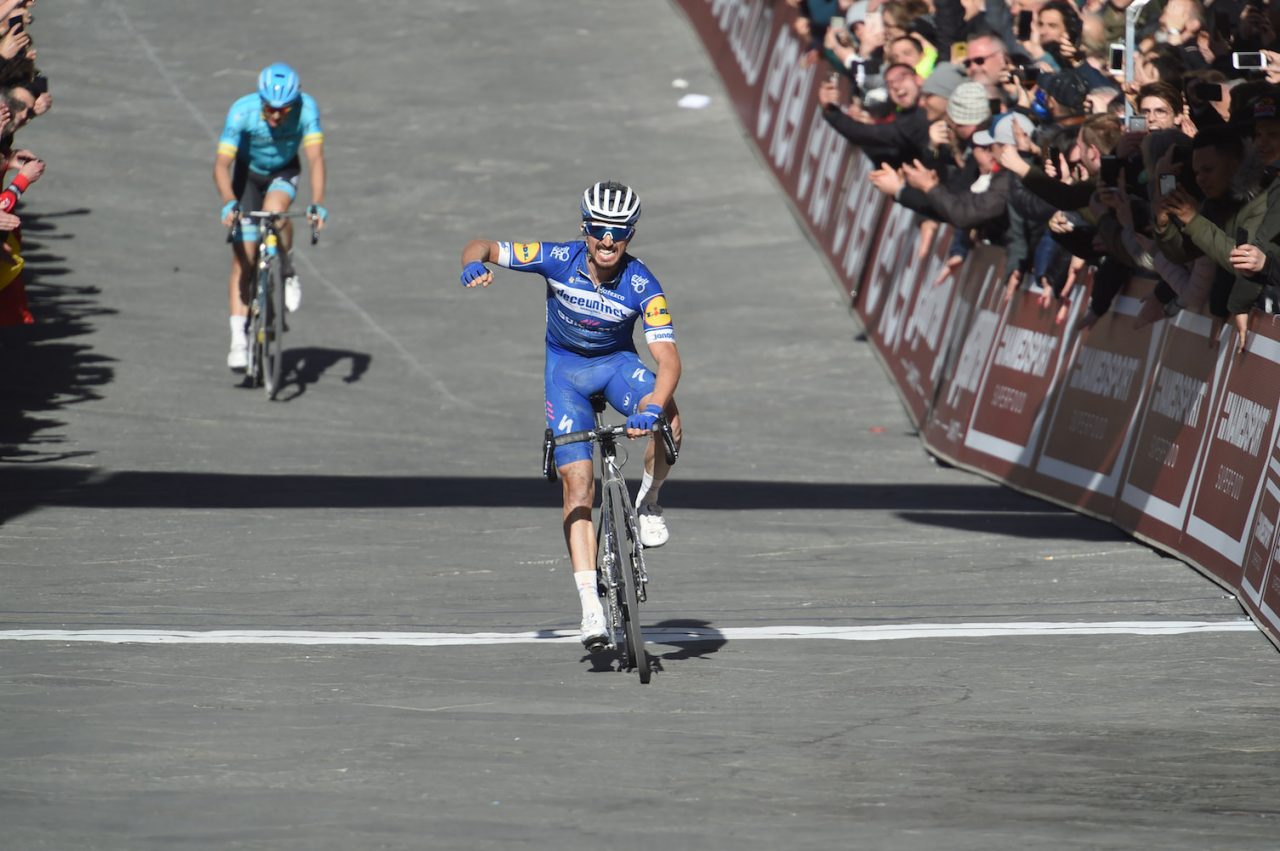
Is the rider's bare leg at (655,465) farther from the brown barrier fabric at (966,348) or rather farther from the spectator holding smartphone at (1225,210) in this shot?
the brown barrier fabric at (966,348)

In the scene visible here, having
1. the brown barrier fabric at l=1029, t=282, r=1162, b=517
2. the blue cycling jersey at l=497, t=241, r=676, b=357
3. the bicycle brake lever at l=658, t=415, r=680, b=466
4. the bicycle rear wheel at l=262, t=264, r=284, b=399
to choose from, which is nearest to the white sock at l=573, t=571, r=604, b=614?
the bicycle brake lever at l=658, t=415, r=680, b=466

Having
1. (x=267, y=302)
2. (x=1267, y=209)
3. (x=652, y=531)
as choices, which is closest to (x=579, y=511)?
(x=652, y=531)

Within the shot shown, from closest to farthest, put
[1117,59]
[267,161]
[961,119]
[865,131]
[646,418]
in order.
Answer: [646,418] < [1117,59] < [961,119] < [267,161] < [865,131]

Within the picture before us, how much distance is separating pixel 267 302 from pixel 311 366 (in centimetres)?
238

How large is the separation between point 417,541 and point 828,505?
2983 millimetres

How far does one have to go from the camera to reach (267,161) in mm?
16875

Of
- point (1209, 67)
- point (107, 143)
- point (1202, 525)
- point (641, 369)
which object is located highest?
point (1209, 67)

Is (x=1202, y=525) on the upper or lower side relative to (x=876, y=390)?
upper

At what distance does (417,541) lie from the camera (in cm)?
1255

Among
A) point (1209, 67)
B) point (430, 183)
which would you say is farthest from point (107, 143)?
point (1209, 67)

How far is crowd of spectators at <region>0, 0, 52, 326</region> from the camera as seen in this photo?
43.3 feet

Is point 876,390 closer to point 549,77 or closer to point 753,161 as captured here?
point 753,161

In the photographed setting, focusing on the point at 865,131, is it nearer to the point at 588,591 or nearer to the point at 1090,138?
the point at 1090,138

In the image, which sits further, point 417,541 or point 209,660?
point 417,541
